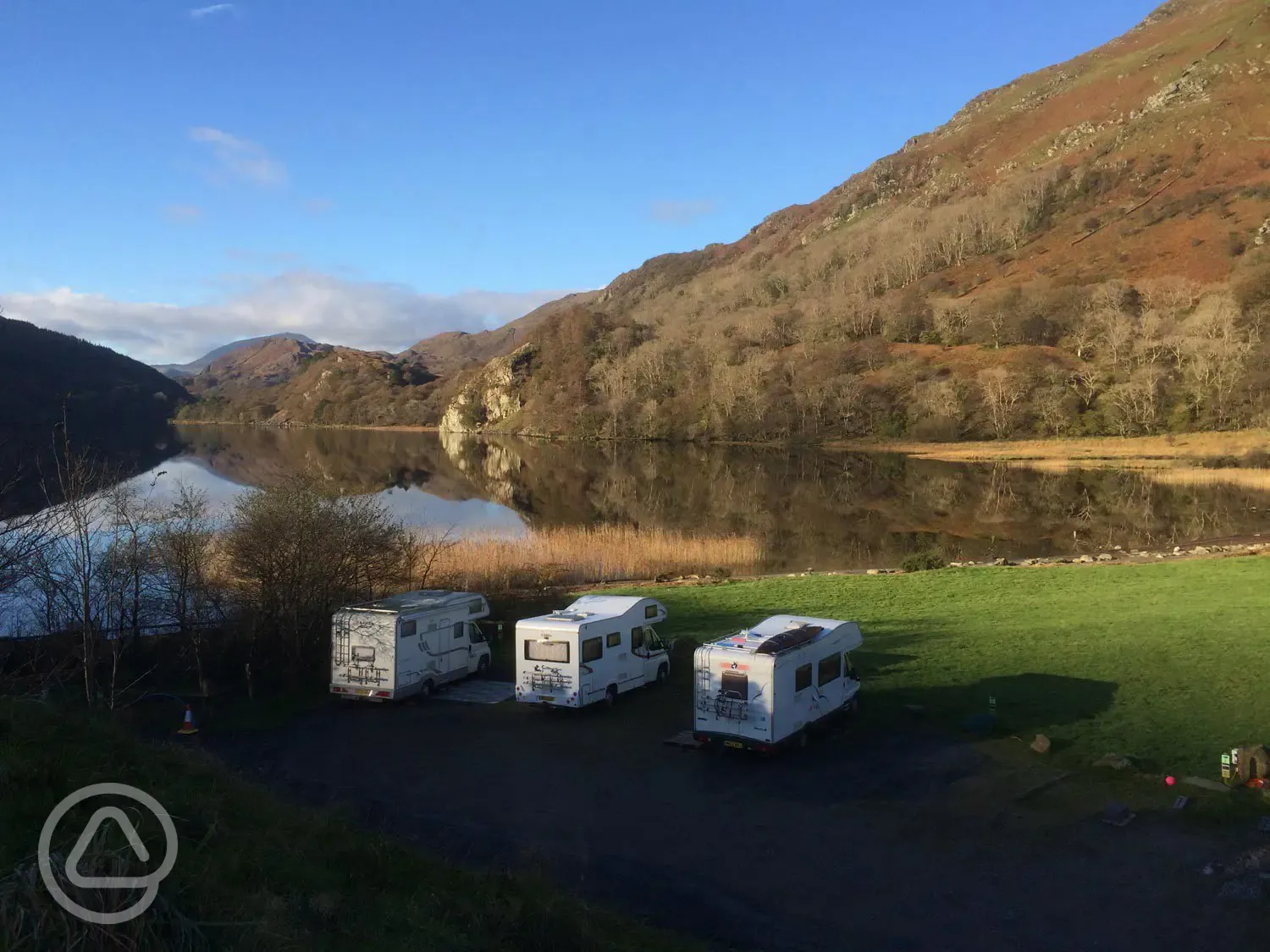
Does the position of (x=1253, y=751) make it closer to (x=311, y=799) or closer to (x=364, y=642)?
(x=311, y=799)

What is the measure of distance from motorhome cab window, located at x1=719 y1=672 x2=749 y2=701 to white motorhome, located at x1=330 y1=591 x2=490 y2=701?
8.06 metres

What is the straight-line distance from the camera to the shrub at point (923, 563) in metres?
37.6

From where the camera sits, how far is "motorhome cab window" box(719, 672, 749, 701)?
51.3 ft

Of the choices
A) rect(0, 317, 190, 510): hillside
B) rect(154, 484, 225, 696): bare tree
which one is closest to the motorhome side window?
rect(0, 317, 190, 510): hillside

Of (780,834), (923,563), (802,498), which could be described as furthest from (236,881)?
(802,498)

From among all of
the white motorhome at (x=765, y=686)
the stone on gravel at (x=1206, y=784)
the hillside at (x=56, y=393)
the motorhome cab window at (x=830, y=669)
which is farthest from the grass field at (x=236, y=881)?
the stone on gravel at (x=1206, y=784)

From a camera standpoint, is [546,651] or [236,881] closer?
[236,881]

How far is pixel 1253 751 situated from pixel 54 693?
65.2 feet

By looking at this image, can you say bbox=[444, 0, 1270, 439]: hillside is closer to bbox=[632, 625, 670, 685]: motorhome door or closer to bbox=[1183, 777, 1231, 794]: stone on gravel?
bbox=[632, 625, 670, 685]: motorhome door

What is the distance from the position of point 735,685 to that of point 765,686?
0.56 metres

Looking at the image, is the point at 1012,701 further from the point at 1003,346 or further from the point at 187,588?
the point at 1003,346

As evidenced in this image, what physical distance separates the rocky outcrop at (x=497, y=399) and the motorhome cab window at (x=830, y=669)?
17095 centimetres

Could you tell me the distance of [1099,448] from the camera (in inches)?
3728

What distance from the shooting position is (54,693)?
1575cm
